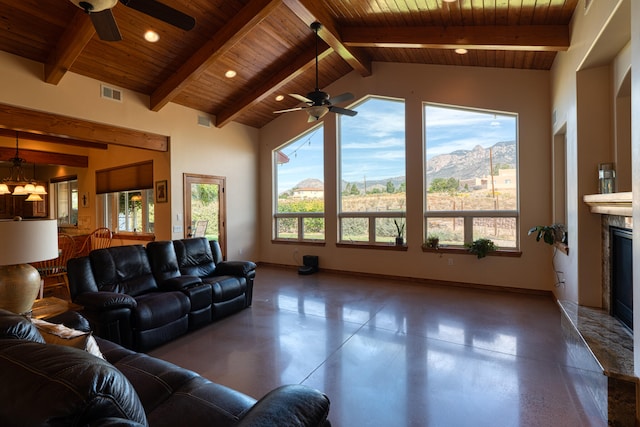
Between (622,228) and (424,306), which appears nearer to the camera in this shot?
(622,228)

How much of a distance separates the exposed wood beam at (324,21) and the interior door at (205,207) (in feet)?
11.6

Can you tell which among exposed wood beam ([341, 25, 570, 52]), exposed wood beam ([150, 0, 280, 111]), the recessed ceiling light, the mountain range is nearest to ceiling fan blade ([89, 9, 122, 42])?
the recessed ceiling light

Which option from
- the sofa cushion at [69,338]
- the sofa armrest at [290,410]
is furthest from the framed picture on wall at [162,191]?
the sofa armrest at [290,410]

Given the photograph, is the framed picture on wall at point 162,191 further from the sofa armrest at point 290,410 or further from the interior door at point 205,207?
the sofa armrest at point 290,410

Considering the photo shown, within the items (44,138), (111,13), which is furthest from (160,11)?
(44,138)

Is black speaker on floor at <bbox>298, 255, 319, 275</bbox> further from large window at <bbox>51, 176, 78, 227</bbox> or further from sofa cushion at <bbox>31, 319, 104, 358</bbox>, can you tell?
large window at <bbox>51, 176, 78, 227</bbox>

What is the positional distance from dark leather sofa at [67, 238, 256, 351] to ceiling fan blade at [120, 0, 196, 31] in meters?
2.43

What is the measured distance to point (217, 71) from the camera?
5.41m

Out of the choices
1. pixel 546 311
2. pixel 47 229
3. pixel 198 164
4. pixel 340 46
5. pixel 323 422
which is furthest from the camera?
pixel 198 164

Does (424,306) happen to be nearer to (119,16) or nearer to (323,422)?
(323,422)

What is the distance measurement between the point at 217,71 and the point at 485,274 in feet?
18.4

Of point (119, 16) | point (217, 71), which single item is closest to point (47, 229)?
point (119, 16)

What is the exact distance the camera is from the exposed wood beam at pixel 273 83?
17.7ft

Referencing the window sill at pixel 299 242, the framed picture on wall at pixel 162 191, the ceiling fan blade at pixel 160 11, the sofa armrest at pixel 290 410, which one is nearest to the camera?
the sofa armrest at pixel 290 410
